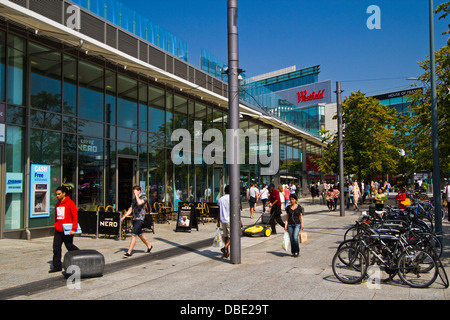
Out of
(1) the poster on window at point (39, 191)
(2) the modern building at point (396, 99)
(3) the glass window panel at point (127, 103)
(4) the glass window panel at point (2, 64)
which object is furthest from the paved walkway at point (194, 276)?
(2) the modern building at point (396, 99)

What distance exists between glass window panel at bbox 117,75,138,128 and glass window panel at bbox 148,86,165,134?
112cm

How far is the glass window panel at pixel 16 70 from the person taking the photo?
12539 millimetres

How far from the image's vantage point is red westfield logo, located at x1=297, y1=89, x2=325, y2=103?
76219 millimetres

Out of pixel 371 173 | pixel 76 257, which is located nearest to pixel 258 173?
pixel 371 173

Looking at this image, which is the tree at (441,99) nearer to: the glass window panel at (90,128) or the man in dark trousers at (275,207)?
the man in dark trousers at (275,207)

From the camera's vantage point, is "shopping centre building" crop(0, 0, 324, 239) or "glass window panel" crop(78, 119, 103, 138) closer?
"shopping centre building" crop(0, 0, 324, 239)

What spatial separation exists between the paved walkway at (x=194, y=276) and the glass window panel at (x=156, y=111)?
26.9 ft

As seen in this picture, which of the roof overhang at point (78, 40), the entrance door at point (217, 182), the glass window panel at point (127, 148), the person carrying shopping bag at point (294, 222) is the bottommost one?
the person carrying shopping bag at point (294, 222)

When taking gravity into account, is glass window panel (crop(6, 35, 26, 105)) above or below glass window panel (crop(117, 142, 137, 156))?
above

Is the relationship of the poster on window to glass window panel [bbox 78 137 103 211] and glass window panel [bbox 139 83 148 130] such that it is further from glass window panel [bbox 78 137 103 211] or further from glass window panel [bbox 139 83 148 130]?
glass window panel [bbox 139 83 148 130]

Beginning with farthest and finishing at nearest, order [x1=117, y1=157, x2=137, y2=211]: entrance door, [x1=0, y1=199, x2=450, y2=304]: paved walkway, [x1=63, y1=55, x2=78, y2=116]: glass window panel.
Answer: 1. [x1=117, y1=157, x2=137, y2=211]: entrance door
2. [x1=63, y1=55, x2=78, y2=116]: glass window panel
3. [x1=0, y1=199, x2=450, y2=304]: paved walkway

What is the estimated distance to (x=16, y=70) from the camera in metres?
12.8

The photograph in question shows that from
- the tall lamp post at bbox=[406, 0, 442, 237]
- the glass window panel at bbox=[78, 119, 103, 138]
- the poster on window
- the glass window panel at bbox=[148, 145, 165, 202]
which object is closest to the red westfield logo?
Result: the glass window panel at bbox=[148, 145, 165, 202]
